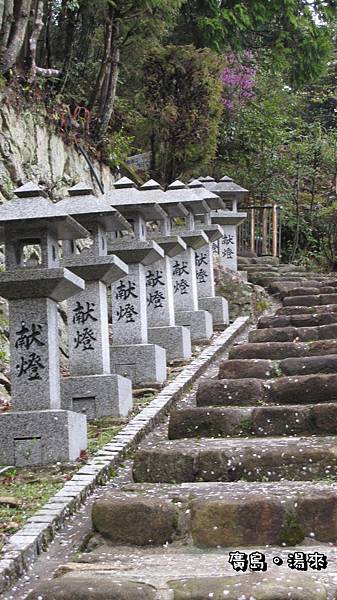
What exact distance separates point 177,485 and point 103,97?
1290cm

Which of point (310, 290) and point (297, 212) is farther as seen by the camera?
point (297, 212)

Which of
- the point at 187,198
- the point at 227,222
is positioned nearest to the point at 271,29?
the point at 227,222

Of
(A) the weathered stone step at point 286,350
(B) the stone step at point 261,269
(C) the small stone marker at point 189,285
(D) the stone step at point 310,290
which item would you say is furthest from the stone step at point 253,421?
(B) the stone step at point 261,269

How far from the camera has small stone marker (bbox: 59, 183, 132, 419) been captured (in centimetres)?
932

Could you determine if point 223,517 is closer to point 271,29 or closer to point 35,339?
point 35,339

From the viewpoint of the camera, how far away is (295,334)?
11.3 metres

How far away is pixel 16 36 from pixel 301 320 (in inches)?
260

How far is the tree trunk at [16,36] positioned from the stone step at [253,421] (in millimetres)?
8391

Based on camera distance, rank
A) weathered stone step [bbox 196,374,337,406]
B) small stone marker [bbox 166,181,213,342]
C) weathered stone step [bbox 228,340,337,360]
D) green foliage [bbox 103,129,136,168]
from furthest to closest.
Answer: green foliage [bbox 103,129,136,168], small stone marker [bbox 166,181,213,342], weathered stone step [bbox 228,340,337,360], weathered stone step [bbox 196,374,337,406]

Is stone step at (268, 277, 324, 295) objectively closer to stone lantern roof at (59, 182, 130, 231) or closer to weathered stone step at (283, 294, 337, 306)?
weathered stone step at (283, 294, 337, 306)

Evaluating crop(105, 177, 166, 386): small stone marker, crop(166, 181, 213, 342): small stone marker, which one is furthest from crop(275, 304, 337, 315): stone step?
crop(105, 177, 166, 386): small stone marker

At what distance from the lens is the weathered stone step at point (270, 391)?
821 centimetres

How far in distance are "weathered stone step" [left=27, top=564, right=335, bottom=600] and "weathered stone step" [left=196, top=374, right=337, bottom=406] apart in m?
3.41

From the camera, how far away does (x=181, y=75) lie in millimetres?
19156
